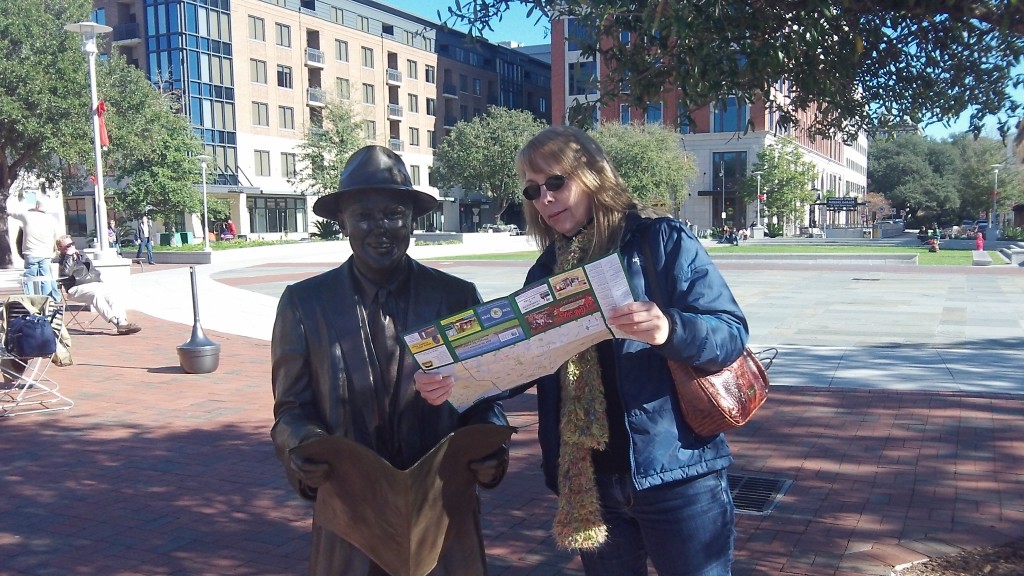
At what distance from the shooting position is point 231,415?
7141 mm

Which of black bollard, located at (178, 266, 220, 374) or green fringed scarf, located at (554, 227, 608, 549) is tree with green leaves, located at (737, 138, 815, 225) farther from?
green fringed scarf, located at (554, 227, 608, 549)

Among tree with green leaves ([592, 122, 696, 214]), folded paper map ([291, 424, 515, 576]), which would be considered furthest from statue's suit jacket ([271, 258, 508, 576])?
tree with green leaves ([592, 122, 696, 214])

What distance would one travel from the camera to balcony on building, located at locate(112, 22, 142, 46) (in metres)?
48.8

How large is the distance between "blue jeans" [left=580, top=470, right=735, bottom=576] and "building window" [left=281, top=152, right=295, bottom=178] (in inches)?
2115

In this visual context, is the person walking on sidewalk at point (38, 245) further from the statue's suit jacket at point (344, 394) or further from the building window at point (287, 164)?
the building window at point (287, 164)

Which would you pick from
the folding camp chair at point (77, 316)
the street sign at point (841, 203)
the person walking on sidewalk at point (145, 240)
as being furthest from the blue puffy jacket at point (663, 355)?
the street sign at point (841, 203)

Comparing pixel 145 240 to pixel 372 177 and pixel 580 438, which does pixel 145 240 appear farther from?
pixel 580 438

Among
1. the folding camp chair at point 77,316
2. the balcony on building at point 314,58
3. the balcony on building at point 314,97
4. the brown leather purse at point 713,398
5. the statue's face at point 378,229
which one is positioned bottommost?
the folding camp chair at point 77,316

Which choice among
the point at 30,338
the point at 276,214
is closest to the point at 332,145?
the point at 276,214

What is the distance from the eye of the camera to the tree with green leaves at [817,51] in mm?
3838

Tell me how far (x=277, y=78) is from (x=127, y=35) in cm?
908

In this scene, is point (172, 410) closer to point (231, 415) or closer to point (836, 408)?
point (231, 415)

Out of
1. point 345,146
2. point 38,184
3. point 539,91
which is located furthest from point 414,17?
point 38,184

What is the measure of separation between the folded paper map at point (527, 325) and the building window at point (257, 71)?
53828mm
